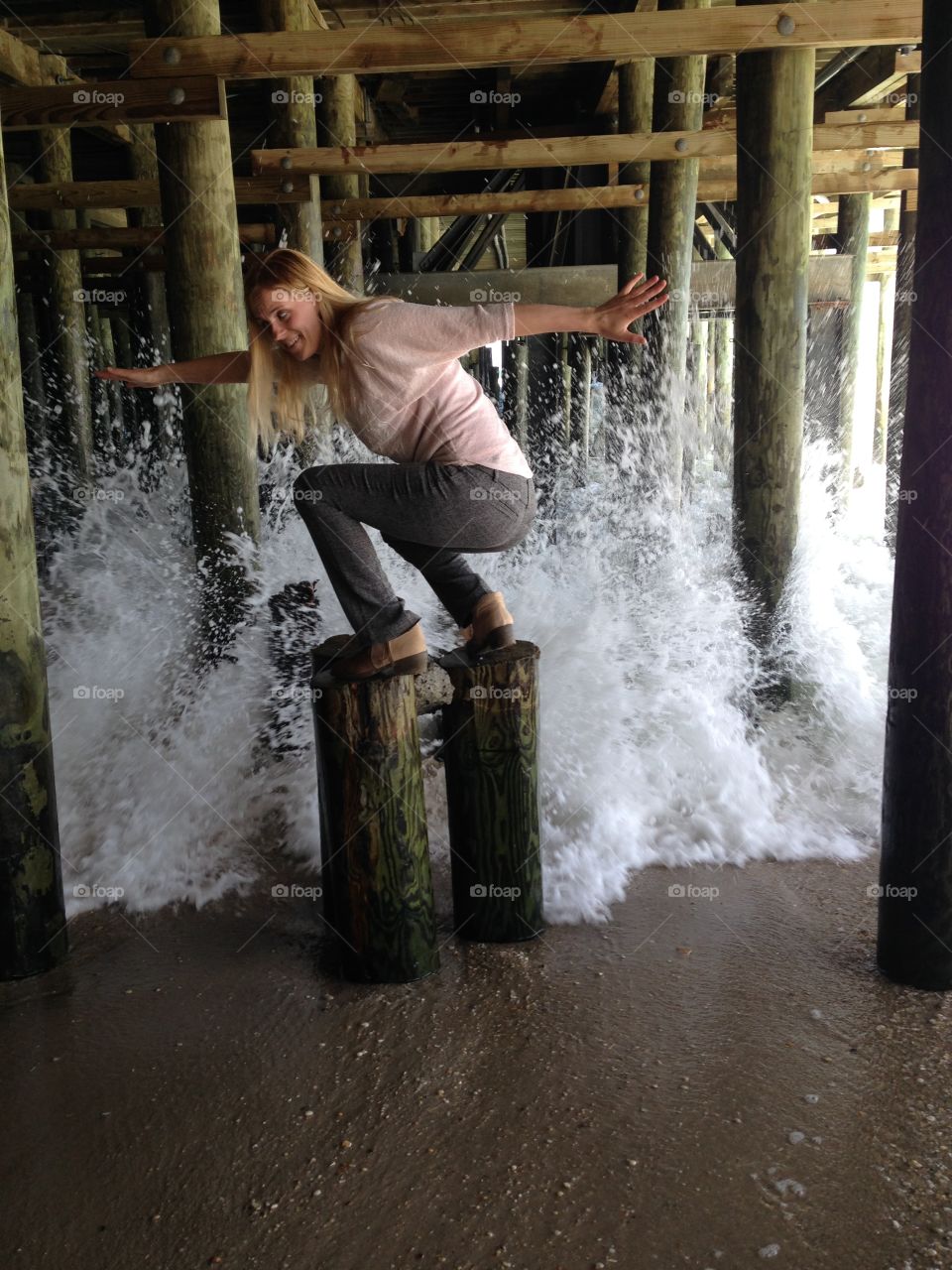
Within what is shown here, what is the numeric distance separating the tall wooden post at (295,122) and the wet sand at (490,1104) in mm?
5568

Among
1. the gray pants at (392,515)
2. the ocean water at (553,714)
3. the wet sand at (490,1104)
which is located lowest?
the wet sand at (490,1104)

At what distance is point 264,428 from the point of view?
338 centimetres

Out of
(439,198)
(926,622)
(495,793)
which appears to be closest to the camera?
(926,622)

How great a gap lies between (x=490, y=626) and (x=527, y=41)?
2859 mm

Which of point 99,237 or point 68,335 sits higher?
point 99,237

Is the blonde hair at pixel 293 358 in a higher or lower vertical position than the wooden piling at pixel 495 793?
higher

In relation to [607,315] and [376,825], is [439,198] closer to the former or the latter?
[607,315]

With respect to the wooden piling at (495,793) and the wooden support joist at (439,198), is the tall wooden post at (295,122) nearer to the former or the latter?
the wooden support joist at (439,198)

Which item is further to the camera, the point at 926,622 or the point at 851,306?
the point at 851,306

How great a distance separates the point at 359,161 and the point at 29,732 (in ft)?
16.0

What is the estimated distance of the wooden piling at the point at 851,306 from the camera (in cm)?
1126

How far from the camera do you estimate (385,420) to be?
3.13 metres

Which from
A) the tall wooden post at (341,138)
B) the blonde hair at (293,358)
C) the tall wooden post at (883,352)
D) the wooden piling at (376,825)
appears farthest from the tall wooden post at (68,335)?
the tall wooden post at (883,352)

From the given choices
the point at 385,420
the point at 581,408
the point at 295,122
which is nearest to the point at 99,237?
the point at 295,122
